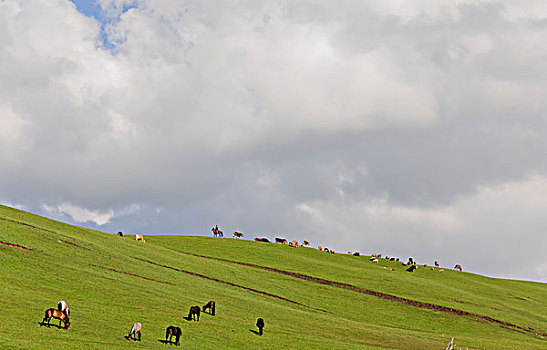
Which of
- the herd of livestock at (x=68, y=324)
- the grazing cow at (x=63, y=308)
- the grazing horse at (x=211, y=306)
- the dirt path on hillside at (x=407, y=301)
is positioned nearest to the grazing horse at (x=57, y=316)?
the herd of livestock at (x=68, y=324)

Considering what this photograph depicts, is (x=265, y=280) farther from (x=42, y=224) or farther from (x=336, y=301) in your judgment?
(x=42, y=224)

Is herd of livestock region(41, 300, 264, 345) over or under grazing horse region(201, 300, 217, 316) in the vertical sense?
under

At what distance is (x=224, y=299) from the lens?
6003 cm

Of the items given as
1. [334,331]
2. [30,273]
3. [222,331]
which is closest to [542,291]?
[334,331]

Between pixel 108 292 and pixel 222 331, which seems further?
pixel 108 292

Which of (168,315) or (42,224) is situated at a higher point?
(42,224)

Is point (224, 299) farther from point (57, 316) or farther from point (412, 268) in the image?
point (412, 268)

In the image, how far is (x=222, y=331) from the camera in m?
43.4

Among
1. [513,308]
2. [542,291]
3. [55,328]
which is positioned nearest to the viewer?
[55,328]

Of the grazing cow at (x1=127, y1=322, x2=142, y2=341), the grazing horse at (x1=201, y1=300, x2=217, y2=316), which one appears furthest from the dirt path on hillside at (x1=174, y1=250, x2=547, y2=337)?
the grazing cow at (x1=127, y1=322, x2=142, y2=341)

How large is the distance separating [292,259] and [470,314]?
113 ft

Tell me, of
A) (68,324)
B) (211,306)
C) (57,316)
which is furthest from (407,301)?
(57,316)

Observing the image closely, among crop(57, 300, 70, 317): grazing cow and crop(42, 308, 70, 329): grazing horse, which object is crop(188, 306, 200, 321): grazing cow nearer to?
crop(57, 300, 70, 317): grazing cow

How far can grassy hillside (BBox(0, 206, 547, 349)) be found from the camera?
128 feet
